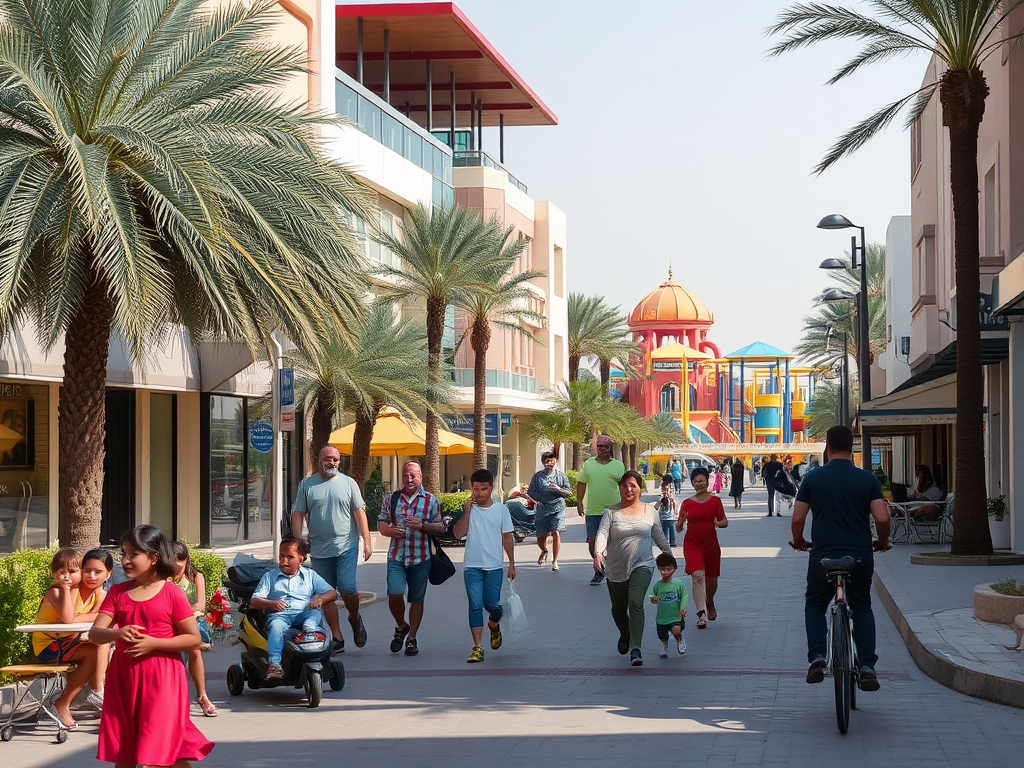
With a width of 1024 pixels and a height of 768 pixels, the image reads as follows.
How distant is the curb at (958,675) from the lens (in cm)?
910

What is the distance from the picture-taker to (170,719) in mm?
5785

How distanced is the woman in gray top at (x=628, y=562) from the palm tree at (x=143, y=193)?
4.32 meters

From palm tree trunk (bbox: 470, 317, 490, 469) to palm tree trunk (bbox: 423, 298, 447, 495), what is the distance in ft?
10.2

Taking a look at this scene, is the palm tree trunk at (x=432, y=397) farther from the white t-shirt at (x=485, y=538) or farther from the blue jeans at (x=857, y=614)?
the blue jeans at (x=857, y=614)

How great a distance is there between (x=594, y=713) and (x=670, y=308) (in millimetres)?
116899

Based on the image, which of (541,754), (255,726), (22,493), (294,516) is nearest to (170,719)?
(541,754)

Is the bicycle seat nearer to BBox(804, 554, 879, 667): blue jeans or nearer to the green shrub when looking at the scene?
BBox(804, 554, 879, 667): blue jeans

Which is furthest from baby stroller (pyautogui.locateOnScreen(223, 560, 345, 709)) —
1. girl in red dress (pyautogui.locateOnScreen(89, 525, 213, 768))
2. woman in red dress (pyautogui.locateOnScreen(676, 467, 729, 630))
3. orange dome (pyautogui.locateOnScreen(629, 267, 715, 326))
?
orange dome (pyautogui.locateOnScreen(629, 267, 715, 326))

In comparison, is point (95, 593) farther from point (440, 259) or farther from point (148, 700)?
point (440, 259)

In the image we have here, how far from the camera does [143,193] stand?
13797mm

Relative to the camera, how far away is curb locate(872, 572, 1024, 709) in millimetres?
9102

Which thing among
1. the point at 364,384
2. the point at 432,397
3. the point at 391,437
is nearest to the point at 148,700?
the point at 364,384

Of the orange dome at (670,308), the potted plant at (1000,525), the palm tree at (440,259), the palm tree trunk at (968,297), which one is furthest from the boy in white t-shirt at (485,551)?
the orange dome at (670,308)

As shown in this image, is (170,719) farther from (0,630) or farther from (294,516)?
(294,516)
